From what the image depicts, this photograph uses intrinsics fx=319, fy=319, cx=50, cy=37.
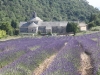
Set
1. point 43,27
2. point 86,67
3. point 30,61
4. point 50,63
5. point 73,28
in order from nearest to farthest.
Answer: point 50,63 < point 30,61 < point 86,67 < point 73,28 < point 43,27

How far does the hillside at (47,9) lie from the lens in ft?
345

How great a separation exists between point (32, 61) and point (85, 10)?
4456 inches

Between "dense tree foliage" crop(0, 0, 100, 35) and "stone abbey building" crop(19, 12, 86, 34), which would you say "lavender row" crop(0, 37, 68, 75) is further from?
"dense tree foliage" crop(0, 0, 100, 35)

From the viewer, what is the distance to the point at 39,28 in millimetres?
91938

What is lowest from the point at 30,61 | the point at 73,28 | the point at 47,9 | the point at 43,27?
the point at 43,27

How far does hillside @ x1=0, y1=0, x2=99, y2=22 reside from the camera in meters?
105

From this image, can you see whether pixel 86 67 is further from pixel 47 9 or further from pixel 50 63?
pixel 47 9

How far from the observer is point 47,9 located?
386 feet

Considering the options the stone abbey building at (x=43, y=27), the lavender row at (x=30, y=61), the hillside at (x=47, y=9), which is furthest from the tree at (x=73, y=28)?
the lavender row at (x=30, y=61)

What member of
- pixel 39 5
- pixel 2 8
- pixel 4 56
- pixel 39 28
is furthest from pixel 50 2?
pixel 4 56

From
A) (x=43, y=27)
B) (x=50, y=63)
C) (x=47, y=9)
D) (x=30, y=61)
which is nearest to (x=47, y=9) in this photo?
(x=47, y=9)

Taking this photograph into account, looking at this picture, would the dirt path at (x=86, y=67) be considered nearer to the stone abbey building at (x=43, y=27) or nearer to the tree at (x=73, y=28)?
the tree at (x=73, y=28)

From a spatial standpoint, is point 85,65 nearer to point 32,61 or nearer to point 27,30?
point 32,61

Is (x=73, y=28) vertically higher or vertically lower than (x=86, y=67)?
higher
